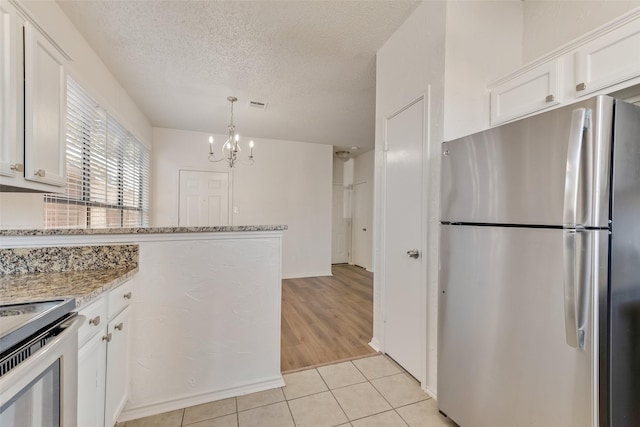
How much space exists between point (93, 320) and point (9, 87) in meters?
1.14

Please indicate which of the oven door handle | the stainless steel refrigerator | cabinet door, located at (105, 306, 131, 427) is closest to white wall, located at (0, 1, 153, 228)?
cabinet door, located at (105, 306, 131, 427)

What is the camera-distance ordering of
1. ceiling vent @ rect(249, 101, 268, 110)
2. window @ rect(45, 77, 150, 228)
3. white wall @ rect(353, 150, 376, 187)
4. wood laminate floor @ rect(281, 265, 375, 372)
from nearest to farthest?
window @ rect(45, 77, 150, 228)
wood laminate floor @ rect(281, 265, 375, 372)
ceiling vent @ rect(249, 101, 268, 110)
white wall @ rect(353, 150, 376, 187)

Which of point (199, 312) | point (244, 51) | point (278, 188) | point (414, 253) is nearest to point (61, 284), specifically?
point (199, 312)

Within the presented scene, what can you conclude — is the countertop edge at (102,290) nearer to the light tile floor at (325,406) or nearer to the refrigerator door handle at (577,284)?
the light tile floor at (325,406)

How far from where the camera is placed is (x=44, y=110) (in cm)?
146

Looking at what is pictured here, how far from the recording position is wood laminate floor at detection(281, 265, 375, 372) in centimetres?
238

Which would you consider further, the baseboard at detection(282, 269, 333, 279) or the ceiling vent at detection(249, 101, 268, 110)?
the baseboard at detection(282, 269, 333, 279)

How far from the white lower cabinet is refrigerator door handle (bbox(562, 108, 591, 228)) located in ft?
6.49

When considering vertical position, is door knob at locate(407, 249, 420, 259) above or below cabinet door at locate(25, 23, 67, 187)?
below

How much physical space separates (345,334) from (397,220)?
1363 millimetres

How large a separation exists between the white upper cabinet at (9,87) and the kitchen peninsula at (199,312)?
16.7 inches

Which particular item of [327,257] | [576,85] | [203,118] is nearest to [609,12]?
[576,85]

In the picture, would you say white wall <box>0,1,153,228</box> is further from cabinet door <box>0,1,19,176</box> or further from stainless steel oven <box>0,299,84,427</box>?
stainless steel oven <box>0,299,84,427</box>

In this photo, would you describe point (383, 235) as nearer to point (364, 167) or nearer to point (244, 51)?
point (244, 51)
